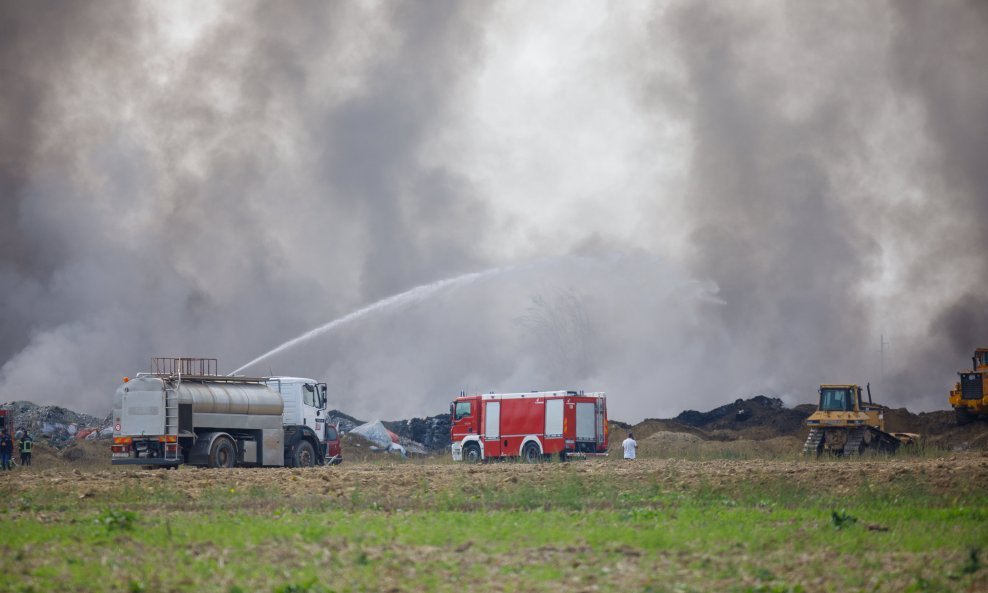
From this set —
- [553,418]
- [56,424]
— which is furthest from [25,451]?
[553,418]

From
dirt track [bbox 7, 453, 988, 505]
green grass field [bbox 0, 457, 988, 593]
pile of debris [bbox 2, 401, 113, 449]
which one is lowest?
green grass field [bbox 0, 457, 988, 593]

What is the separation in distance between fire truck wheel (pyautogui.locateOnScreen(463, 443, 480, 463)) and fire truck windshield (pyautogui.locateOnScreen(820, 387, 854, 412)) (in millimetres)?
16022

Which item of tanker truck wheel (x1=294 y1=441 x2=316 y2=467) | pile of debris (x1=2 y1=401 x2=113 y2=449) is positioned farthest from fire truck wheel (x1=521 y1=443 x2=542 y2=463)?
pile of debris (x1=2 y1=401 x2=113 y2=449)

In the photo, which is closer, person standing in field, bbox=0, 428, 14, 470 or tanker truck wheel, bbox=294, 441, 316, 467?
tanker truck wheel, bbox=294, 441, 316, 467

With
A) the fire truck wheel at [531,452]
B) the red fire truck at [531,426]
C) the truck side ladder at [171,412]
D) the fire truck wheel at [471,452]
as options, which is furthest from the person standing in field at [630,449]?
the truck side ladder at [171,412]

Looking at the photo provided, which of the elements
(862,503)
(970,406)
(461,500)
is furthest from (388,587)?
(970,406)

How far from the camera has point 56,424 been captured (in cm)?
6606

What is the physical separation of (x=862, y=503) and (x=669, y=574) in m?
10.4

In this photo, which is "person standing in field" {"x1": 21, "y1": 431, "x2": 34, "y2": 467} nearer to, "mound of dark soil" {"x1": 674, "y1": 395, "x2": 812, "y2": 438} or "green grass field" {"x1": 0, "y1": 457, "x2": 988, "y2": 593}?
"green grass field" {"x1": 0, "y1": 457, "x2": 988, "y2": 593}

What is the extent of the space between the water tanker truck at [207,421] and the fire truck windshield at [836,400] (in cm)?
2343

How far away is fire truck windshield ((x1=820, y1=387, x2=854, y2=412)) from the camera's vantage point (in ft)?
157

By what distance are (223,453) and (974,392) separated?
40972 millimetres

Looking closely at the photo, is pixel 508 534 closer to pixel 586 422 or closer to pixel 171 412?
pixel 171 412

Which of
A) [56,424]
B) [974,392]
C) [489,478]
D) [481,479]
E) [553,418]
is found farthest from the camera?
[56,424]
